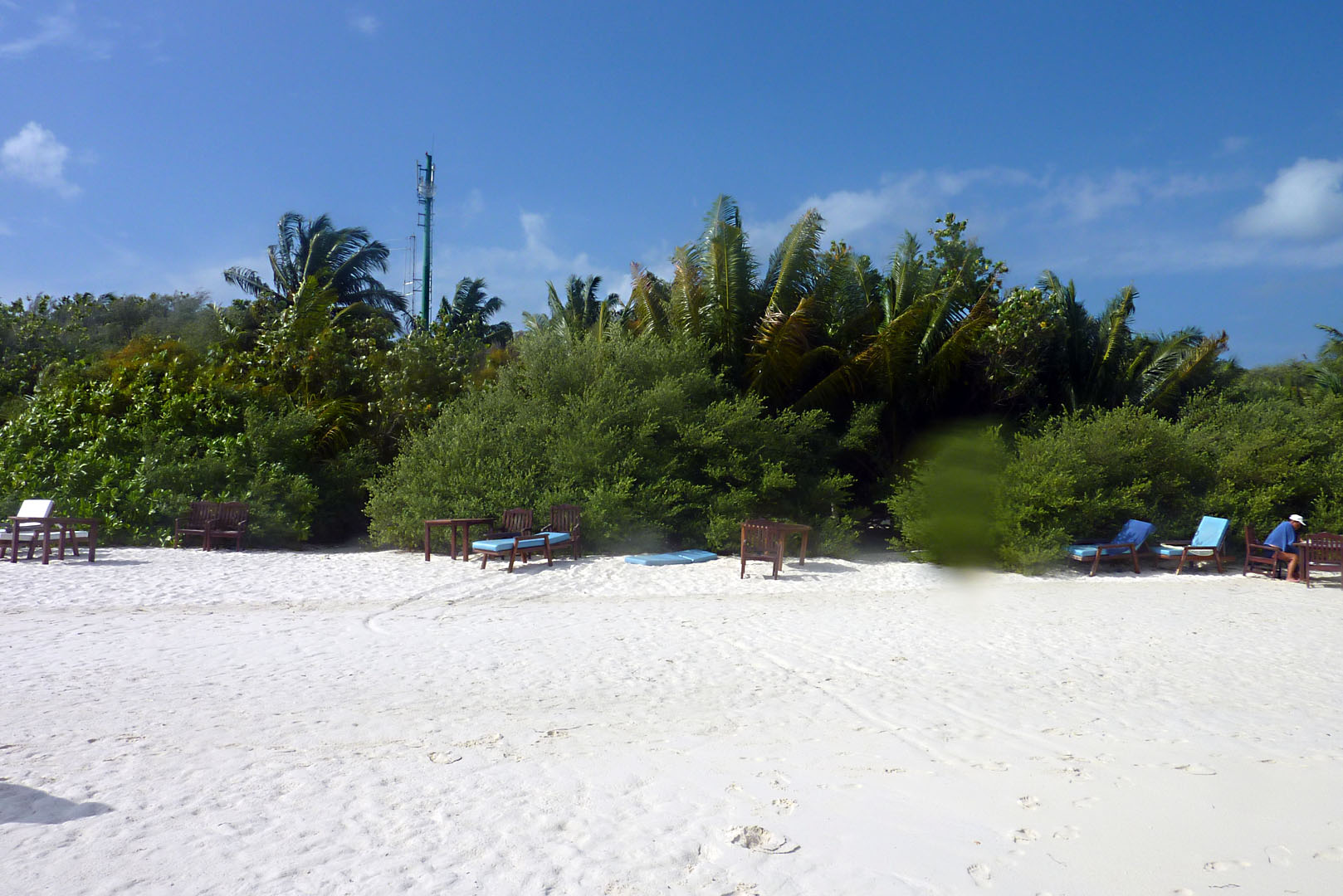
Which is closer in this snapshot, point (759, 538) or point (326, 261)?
Answer: point (759, 538)

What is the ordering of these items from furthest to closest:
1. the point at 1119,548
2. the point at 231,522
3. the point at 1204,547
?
the point at 231,522, the point at 1204,547, the point at 1119,548

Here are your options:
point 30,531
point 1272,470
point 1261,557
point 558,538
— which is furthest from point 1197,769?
→ point 30,531

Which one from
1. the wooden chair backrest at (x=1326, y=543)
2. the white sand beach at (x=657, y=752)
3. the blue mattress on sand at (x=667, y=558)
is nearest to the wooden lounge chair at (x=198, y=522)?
the white sand beach at (x=657, y=752)

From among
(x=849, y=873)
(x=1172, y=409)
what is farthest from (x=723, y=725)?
(x=1172, y=409)

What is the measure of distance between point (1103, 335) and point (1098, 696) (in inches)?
619

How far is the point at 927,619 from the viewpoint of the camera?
9.27m

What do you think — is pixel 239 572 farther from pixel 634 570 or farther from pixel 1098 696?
pixel 1098 696

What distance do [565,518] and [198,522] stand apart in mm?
6221

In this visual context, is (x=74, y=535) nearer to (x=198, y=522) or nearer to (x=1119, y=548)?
(x=198, y=522)

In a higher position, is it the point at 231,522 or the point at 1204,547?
the point at 231,522

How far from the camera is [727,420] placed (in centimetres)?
1532

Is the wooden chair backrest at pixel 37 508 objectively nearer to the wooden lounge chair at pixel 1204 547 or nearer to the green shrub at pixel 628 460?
the green shrub at pixel 628 460

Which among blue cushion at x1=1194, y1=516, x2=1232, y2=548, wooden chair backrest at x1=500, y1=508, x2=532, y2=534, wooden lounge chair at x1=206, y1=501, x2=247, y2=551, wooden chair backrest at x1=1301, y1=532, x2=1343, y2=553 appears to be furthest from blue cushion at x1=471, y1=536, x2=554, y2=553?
wooden chair backrest at x1=1301, y1=532, x2=1343, y2=553

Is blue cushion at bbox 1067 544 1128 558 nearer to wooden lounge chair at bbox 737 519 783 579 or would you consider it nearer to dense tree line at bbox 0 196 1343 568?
dense tree line at bbox 0 196 1343 568
